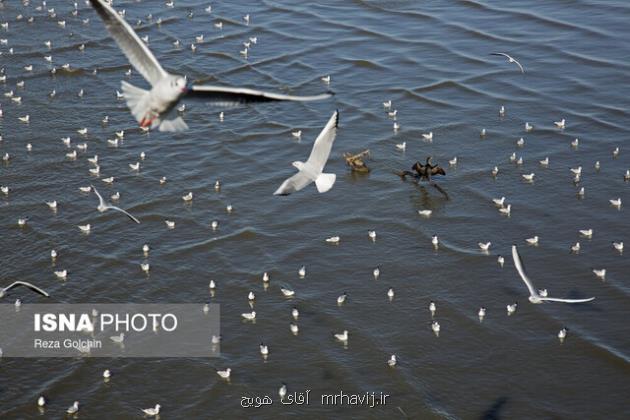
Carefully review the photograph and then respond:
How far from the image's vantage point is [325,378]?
87.0ft

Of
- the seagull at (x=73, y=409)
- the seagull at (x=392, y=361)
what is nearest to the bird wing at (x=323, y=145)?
the seagull at (x=392, y=361)

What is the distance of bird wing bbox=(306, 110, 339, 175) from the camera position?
22156 millimetres

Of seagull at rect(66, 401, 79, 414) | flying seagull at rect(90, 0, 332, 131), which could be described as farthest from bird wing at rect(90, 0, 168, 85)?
seagull at rect(66, 401, 79, 414)

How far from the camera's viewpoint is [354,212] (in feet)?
117

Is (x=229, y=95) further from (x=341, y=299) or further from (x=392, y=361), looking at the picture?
(x=341, y=299)

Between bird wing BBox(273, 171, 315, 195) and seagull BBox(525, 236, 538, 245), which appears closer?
bird wing BBox(273, 171, 315, 195)

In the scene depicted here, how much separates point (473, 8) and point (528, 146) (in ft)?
62.4

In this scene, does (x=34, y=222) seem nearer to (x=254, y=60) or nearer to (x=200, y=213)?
(x=200, y=213)

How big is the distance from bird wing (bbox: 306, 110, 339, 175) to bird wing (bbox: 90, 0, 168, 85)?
13.7 ft

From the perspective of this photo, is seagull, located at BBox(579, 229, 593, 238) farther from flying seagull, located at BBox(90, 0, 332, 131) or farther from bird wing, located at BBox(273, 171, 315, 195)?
flying seagull, located at BBox(90, 0, 332, 131)

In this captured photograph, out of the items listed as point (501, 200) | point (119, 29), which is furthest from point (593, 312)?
point (119, 29)
